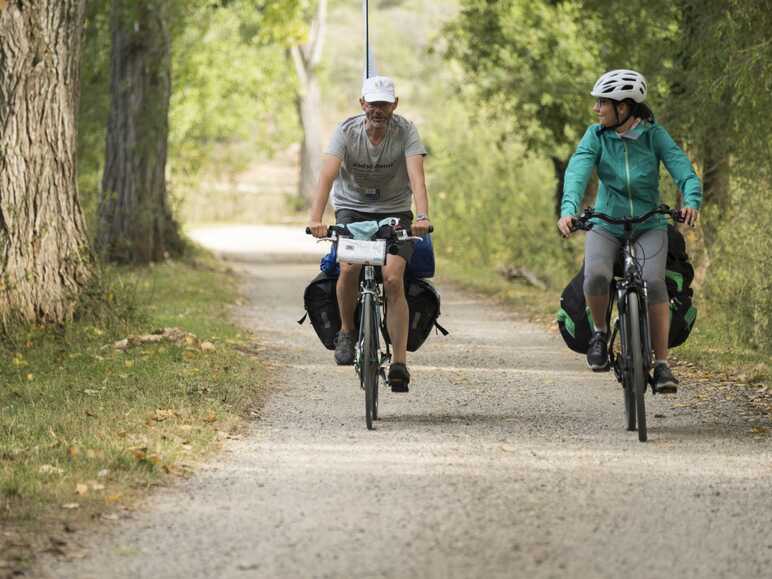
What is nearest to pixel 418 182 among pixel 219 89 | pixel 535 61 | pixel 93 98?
pixel 535 61

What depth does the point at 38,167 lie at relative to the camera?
1262cm

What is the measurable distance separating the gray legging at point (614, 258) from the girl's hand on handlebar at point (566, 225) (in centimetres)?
30

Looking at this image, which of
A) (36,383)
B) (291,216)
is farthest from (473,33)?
(291,216)

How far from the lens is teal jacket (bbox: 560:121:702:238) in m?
8.81

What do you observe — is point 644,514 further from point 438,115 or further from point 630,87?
point 438,115

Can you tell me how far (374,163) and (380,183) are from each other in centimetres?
15

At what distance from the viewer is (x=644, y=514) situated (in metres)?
6.71

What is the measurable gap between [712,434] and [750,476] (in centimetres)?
129

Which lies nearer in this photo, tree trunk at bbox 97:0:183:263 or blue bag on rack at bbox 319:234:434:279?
blue bag on rack at bbox 319:234:434:279

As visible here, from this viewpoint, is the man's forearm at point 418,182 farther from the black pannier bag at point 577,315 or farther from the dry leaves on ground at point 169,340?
the dry leaves on ground at point 169,340

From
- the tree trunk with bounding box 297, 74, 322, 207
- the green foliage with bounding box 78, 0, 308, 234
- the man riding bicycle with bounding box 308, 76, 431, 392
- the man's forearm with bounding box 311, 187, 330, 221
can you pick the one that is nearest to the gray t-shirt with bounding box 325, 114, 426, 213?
the man riding bicycle with bounding box 308, 76, 431, 392

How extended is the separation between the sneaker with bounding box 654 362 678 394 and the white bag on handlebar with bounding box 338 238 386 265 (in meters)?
1.71

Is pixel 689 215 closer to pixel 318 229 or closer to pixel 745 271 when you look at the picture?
pixel 318 229

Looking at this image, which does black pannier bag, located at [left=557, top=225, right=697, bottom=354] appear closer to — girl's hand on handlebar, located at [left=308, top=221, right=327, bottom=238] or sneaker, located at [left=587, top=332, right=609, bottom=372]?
sneaker, located at [left=587, top=332, right=609, bottom=372]
